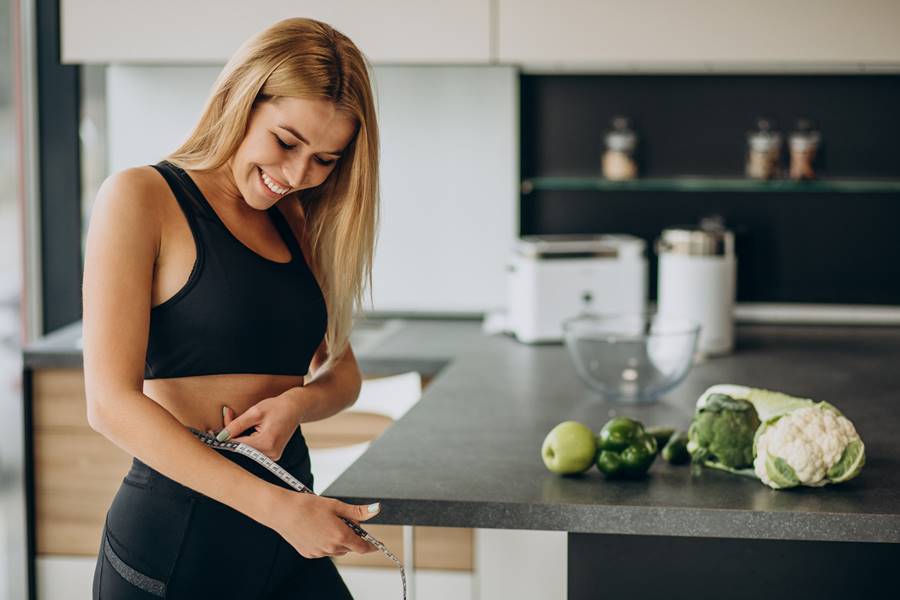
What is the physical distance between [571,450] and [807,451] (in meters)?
0.33

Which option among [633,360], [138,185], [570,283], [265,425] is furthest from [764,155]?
[138,185]

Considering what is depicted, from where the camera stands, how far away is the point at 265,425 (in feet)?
5.09

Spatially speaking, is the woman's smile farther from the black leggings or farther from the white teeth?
the black leggings

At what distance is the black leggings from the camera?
1503 mm

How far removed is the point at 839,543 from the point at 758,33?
64.8 inches

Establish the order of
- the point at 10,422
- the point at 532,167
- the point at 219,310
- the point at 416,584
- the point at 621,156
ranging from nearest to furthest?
Result: the point at 219,310 < the point at 416,584 < the point at 10,422 < the point at 621,156 < the point at 532,167

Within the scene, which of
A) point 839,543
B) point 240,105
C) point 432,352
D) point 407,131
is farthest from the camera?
point 407,131

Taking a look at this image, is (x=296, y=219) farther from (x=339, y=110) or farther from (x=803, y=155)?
(x=803, y=155)

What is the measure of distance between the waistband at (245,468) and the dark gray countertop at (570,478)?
0.07 m

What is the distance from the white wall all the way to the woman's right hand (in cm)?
203

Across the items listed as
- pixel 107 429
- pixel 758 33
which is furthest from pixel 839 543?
pixel 758 33

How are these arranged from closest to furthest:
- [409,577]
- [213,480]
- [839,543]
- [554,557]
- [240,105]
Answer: [213,480] → [240,105] → [839,543] → [554,557] → [409,577]

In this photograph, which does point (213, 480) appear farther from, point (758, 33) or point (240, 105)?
point (758, 33)

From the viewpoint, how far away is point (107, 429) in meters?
1.38
